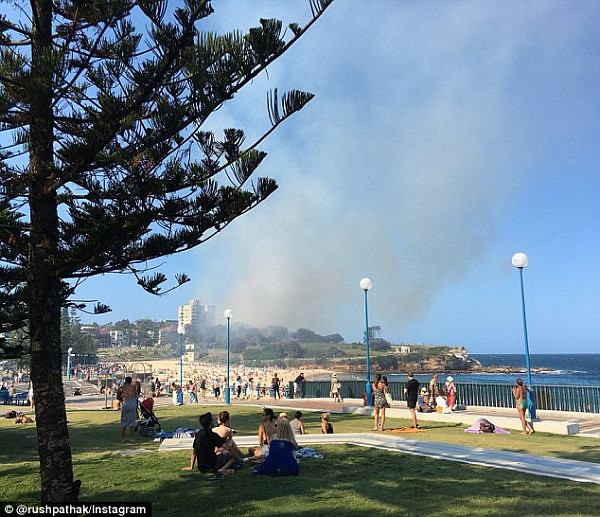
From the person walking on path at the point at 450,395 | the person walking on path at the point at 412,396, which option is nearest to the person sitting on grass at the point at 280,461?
the person walking on path at the point at 412,396

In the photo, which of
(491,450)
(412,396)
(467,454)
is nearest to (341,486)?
(467,454)

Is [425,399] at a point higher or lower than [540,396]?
lower

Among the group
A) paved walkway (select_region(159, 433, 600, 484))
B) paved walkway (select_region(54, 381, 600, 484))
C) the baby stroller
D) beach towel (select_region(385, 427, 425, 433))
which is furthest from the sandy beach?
paved walkway (select_region(159, 433, 600, 484))

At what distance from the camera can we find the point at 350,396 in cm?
2475

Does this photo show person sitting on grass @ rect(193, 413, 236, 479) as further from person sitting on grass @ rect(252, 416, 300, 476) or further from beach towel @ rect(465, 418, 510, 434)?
beach towel @ rect(465, 418, 510, 434)

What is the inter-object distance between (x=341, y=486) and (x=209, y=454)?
238 centimetres

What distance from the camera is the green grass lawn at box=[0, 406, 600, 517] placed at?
6.56m

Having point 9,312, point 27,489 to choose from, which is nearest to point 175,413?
point 9,312

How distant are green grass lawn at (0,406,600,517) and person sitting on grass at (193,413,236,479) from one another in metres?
0.25

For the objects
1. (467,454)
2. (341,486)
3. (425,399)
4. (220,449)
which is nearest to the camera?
(341,486)

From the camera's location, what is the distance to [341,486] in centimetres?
774

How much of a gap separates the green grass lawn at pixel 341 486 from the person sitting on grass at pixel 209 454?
0.80 ft

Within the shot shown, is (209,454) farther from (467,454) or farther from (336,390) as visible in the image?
(336,390)

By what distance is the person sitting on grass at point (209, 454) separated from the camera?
8716mm
